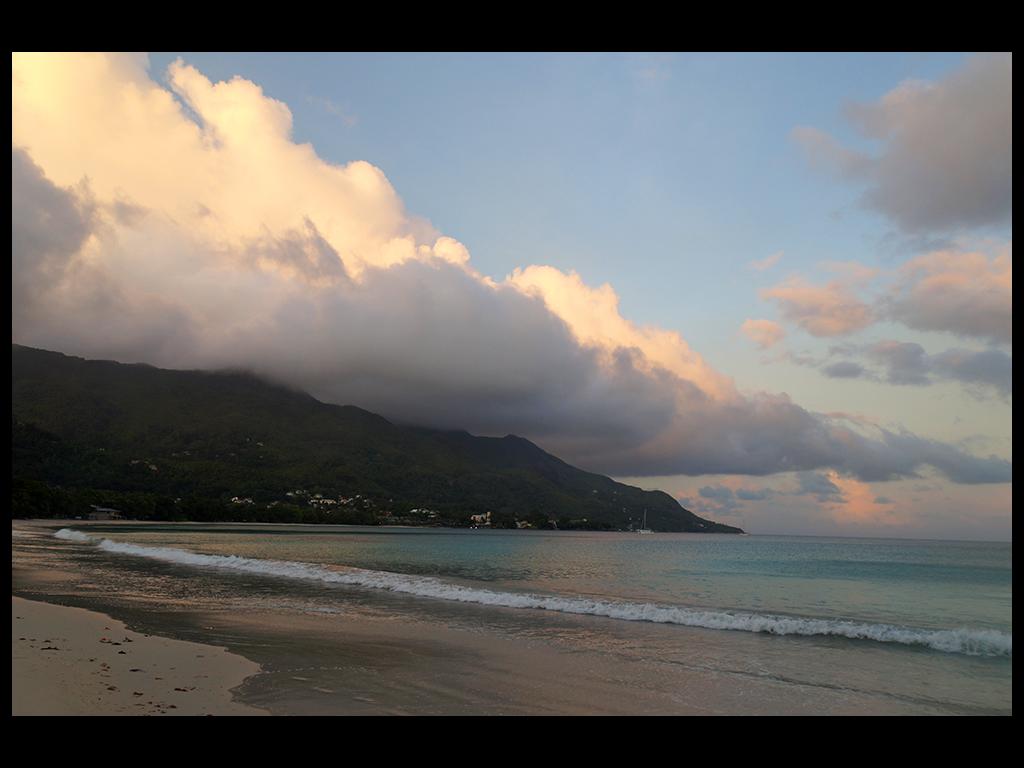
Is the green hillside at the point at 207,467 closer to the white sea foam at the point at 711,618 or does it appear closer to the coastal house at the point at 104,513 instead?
the coastal house at the point at 104,513

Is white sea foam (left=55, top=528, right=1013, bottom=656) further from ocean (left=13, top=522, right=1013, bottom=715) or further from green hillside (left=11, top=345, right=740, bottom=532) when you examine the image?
green hillside (left=11, top=345, right=740, bottom=532)

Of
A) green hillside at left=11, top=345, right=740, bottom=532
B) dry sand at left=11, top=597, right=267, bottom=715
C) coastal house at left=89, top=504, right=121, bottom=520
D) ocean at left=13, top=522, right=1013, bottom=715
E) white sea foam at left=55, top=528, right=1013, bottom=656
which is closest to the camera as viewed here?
dry sand at left=11, top=597, right=267, bottom=715

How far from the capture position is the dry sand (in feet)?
26.2

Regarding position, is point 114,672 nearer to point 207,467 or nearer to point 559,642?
point 559,642

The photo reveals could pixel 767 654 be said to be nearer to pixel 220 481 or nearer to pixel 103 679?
pixel 103 679

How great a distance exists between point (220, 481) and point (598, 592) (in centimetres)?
14050

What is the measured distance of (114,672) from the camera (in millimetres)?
9641

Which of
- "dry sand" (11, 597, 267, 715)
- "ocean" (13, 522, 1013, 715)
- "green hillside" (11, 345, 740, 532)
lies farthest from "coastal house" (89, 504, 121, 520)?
"dry sand" (11, 597, 267, 715)

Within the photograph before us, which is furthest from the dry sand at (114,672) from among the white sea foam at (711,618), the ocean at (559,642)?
the white sea foam at (711,618)

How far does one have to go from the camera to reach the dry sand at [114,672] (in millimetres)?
8000

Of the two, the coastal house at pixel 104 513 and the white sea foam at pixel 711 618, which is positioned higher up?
the white sea foam at pixel 711 618
